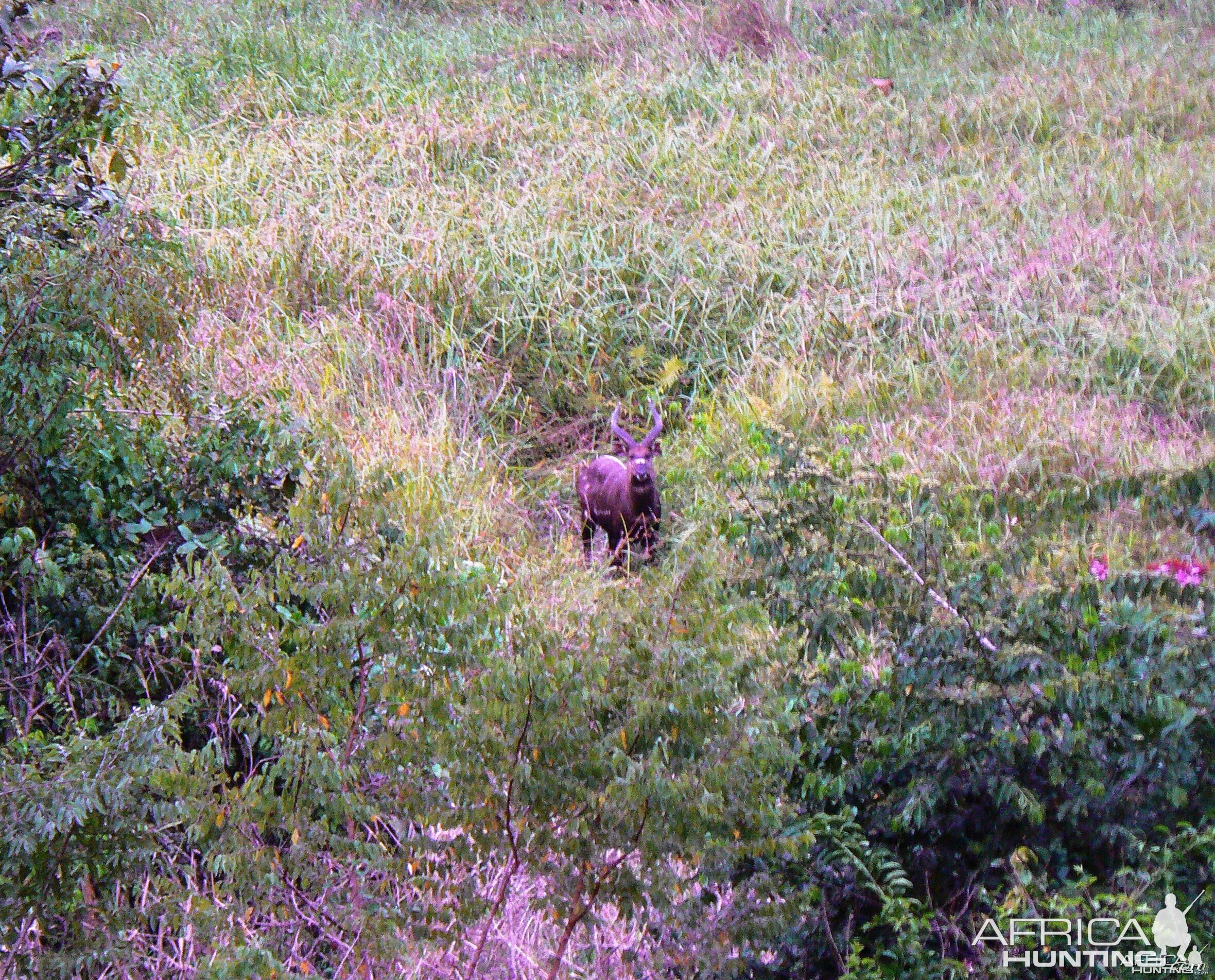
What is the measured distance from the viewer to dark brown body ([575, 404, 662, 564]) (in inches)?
243

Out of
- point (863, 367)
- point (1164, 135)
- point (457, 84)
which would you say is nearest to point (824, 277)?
point (863, 367)

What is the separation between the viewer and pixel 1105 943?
300cm

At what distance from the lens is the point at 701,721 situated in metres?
2.80

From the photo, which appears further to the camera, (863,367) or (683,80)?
(683,80)

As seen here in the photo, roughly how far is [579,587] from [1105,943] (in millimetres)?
3120

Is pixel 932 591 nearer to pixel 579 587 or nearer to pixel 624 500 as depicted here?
pixel 579 587

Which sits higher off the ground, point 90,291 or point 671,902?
point 90,291

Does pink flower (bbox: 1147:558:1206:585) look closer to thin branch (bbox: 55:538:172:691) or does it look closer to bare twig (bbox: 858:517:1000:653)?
bare twig (bbox: 858:517:1000:653)

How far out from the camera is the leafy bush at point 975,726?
10.1ft

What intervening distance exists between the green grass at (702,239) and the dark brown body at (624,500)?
0.78 ft

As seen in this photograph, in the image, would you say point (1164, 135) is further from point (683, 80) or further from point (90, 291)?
point (90, 291)

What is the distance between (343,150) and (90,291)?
6340mm

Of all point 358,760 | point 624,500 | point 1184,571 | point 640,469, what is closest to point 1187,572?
point 1184,571

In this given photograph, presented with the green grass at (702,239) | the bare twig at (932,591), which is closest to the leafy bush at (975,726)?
the bare twig at (932,591)
